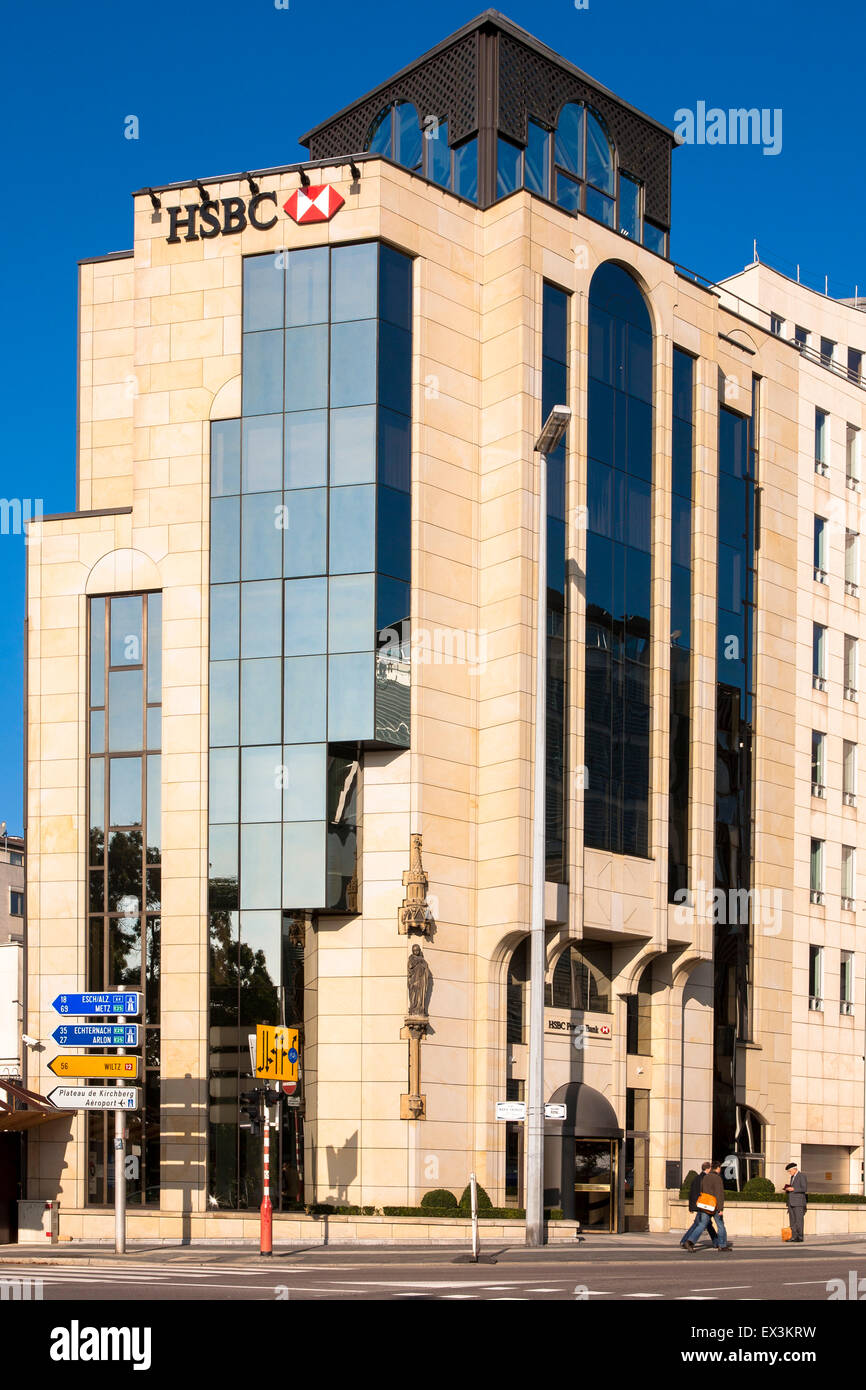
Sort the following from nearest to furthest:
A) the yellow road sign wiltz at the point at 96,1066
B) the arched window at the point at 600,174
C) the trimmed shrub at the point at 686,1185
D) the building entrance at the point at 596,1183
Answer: the yellow road sign wiltz at the point at 96,1066 < the building entrance at the point at 596,1183 < the trimmed shrub at the point at 686,1185 < the arched window at the point at 600,174

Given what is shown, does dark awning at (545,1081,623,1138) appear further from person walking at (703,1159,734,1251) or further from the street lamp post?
person walking at (703,1159,734,1251)

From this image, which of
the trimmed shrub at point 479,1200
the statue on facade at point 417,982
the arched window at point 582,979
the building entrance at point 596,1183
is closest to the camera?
the trimmed shrub at point 479,1200

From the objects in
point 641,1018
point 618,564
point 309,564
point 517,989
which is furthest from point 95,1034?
point 618,564

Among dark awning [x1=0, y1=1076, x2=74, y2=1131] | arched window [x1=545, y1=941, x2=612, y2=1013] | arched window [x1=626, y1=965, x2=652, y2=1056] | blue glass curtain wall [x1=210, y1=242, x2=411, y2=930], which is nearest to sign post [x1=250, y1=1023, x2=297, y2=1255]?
blue glass curtain wall [x1=210, y1=242, x2=411, y2=930]

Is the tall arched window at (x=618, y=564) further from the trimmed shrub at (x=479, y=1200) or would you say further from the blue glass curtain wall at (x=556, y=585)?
the trimmed shrub at (x=479, y=1200)

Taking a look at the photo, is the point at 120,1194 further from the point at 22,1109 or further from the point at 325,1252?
the point at 22,1109

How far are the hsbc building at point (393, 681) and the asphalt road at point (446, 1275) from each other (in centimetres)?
661

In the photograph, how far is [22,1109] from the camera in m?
40.9

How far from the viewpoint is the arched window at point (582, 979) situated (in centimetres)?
4409

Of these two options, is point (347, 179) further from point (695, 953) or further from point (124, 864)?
point (695, 953)

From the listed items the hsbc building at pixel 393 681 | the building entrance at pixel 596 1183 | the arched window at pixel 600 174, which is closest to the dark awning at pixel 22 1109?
the hsbc building at pixel 393 681

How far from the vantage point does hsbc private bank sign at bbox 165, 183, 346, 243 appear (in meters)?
43.4

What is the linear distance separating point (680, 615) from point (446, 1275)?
2780 centimetres
